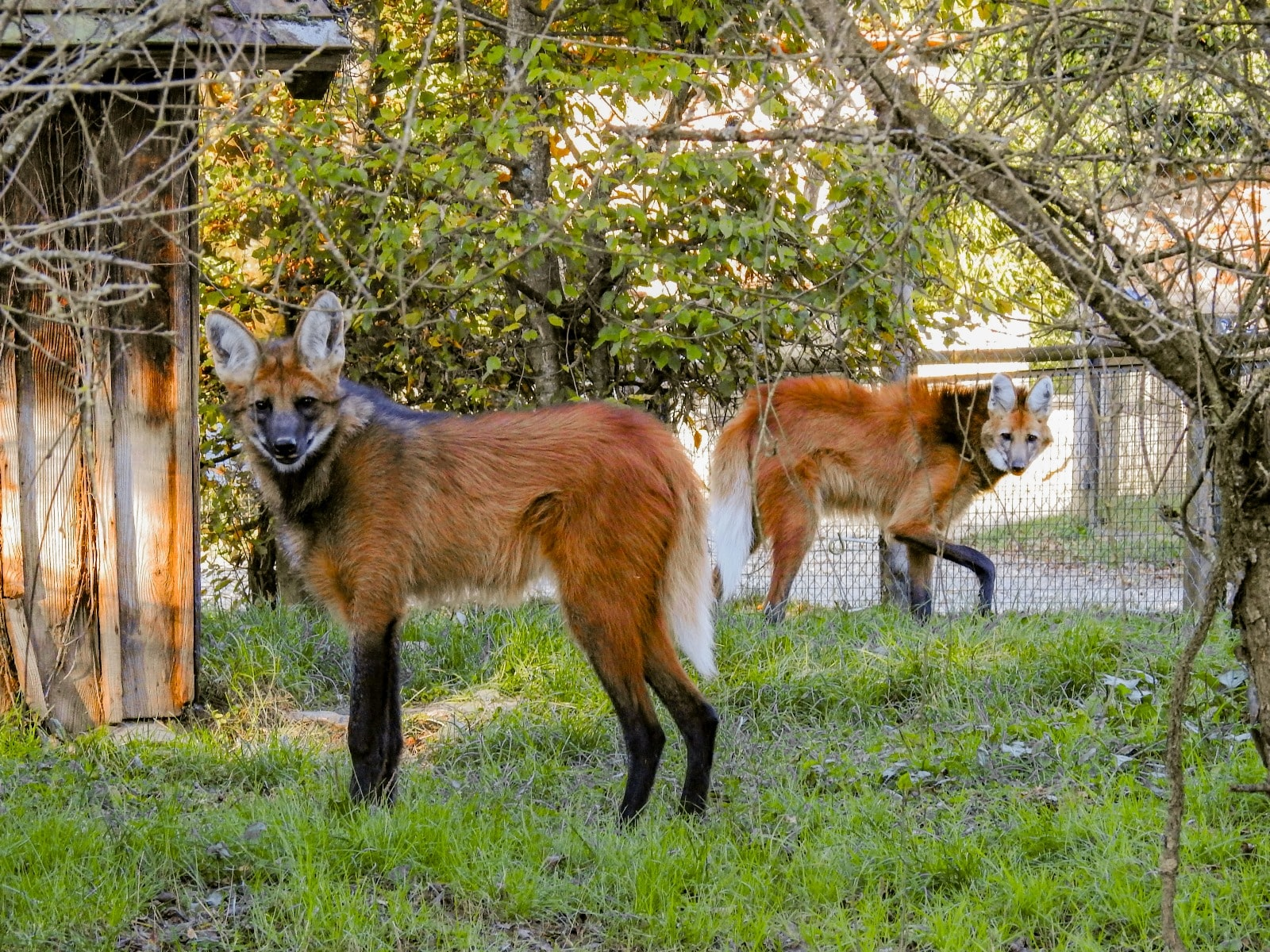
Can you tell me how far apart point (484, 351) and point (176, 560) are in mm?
2170

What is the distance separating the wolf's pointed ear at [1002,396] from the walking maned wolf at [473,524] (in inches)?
115

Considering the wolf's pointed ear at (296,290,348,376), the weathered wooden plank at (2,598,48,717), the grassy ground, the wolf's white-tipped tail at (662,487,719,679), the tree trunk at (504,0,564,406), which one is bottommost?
the grassy ground

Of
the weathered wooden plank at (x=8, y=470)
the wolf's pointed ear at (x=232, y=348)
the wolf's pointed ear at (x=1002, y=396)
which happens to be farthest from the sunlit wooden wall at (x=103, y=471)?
the wolf's pointed ear at (x=1002, y=396)

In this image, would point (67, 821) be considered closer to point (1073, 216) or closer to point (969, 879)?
point (969, 879)

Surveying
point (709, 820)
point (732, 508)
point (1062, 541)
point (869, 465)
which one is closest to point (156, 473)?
point (709, 820)

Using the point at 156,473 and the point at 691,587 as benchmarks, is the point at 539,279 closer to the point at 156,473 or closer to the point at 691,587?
the point at 156,473

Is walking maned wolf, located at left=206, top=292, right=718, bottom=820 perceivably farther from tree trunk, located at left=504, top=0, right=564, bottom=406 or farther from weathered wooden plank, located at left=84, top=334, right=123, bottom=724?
tree trunk, located at left=504, top=0, right=564, bottom=406

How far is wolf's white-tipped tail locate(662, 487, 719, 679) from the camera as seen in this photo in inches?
140

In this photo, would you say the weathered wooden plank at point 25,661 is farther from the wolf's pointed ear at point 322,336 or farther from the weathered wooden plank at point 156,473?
the wolf's pointed ear at point 322,336

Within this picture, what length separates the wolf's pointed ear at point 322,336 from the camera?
3.52 m

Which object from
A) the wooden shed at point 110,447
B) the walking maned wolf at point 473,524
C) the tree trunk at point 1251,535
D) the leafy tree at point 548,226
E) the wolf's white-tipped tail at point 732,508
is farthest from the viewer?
the wolf's white-tipped tail at point 732,508

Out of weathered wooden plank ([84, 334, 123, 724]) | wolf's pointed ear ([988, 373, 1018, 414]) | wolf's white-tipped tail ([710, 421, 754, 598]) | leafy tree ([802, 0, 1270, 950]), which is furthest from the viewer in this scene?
wolf's pointed ear ([988, 373, 1018, 414])

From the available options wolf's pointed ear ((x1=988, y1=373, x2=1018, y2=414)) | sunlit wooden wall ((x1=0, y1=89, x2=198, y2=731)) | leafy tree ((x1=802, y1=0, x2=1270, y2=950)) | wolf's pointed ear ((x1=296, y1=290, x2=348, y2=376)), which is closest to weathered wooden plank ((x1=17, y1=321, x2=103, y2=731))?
sunlit wooden wall ((x1=0, y1=89, x2=198, y2=731))

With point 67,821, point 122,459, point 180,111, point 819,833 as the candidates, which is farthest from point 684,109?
point 67,821
